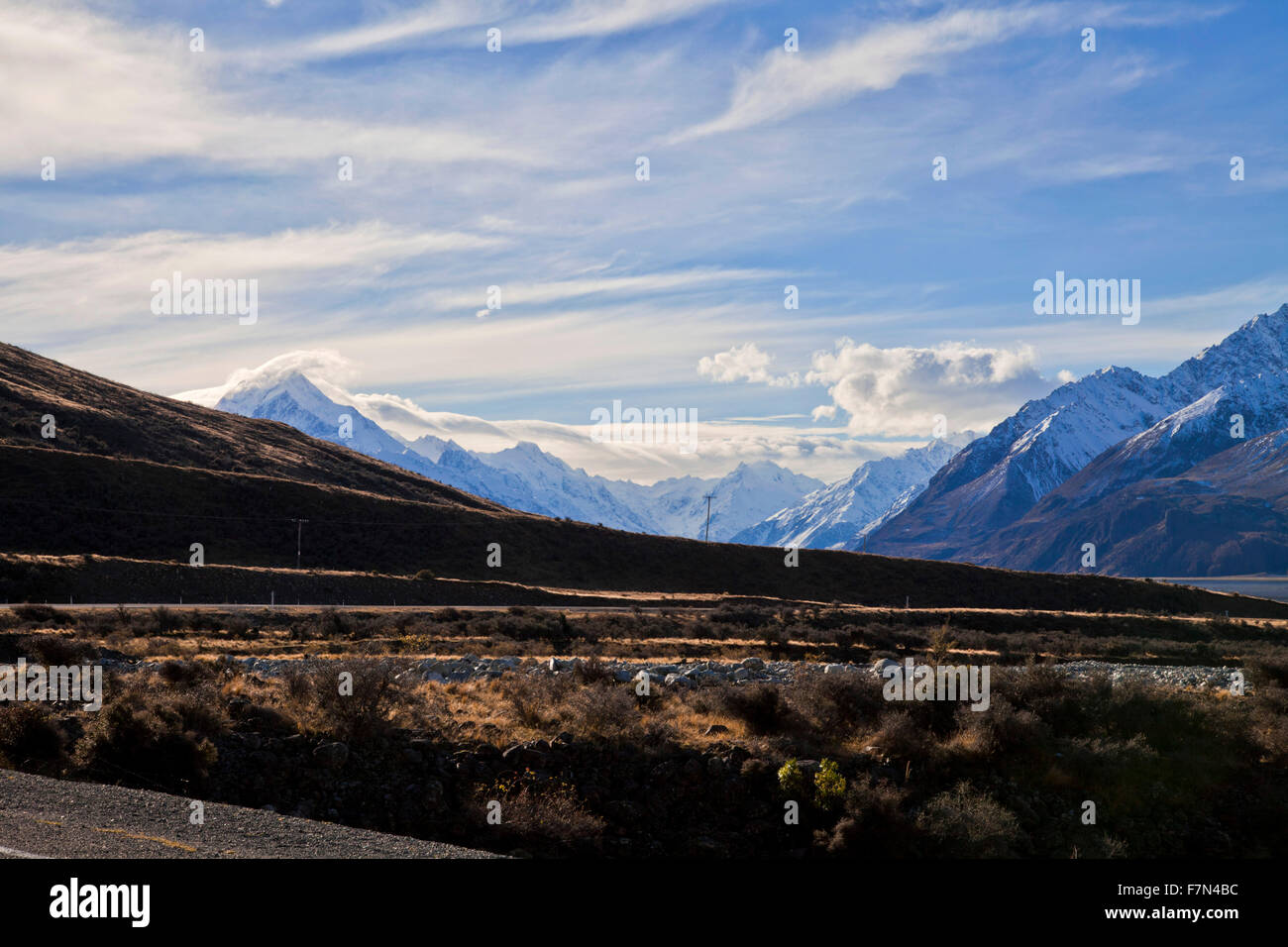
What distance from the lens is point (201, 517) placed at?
84.6 meters

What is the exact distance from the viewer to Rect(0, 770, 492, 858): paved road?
35.8 ft

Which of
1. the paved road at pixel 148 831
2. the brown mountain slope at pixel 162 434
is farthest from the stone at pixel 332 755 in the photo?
the brown mountain slope at pixel 162 434

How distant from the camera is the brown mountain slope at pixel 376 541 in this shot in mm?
79062

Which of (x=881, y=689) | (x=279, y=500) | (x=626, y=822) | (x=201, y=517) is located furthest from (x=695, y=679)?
(x=279, y=500)

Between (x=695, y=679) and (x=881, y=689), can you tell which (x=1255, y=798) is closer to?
(x=881, y=689)

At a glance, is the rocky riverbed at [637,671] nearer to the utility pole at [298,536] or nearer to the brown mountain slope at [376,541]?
the utility pole at [298,536]

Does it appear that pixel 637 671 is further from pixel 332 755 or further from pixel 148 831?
pixel 148 831

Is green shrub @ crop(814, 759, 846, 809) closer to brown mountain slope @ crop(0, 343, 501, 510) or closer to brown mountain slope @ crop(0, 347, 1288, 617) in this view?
brown mountain slope @ crop(0, 347, 1288, 617)

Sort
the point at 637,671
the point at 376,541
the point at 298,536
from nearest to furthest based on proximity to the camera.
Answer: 1. the point at 637,671
2. the point at 298,536
3. the point at 376,541

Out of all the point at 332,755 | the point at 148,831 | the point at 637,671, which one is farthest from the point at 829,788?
the point at 148,831

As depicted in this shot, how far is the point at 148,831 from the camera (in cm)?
1205

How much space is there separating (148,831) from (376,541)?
80060mm
